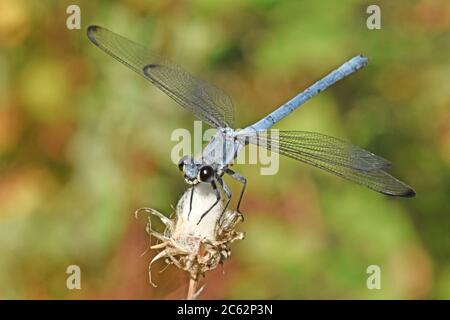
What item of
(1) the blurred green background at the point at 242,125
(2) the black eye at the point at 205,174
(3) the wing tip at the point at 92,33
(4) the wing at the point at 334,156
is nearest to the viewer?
(2) the black eye at the point at 205,174

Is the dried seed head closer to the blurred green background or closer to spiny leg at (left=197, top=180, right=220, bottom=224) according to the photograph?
spiny leg at (left=197, top=180, right=220, bottom=224)

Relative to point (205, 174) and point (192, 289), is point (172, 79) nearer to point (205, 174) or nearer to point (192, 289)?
point (205, 174)

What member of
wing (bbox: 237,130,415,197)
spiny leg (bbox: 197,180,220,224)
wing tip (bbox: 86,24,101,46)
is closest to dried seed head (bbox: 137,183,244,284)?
spiny leg (bbox: 197,180,220,224)

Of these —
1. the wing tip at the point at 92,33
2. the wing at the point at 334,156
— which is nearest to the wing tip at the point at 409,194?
the wing at the point at 334,156

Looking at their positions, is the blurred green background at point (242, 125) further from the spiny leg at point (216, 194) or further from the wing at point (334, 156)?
the spiny leg at point (216, 194)
